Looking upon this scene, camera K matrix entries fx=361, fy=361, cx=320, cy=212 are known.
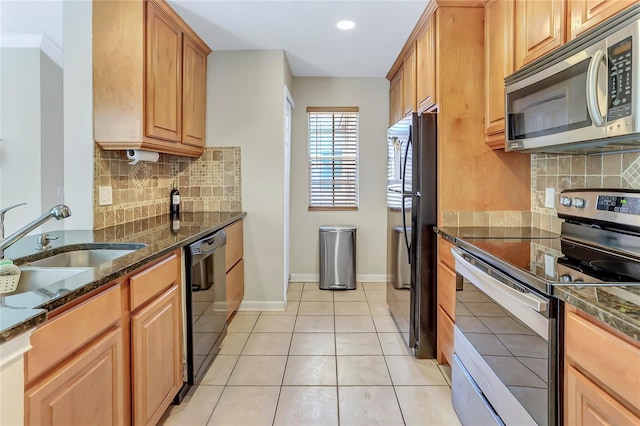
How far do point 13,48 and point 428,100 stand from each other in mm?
3857

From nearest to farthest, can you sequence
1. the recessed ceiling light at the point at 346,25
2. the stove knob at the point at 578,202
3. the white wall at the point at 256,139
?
1. the stove knob at the point at 578,202
2. the recessed ceiling light at the point at 346,25
3. the white wall at the point at 256,139

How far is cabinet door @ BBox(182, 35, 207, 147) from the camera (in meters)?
2.88

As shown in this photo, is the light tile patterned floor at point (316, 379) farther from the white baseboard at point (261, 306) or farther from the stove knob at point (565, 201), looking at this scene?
the stove knob at point (565, 201)

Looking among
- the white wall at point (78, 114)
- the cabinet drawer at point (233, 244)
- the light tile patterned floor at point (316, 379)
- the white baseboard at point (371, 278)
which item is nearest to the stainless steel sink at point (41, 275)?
the white wall at point (78, 114)

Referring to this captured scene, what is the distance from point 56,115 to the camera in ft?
11.8

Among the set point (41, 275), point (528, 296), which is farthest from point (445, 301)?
point (41, 275)

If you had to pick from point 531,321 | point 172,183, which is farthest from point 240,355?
point 531,321

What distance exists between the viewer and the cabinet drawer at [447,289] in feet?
6.77

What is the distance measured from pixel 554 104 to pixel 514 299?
0.89 meters

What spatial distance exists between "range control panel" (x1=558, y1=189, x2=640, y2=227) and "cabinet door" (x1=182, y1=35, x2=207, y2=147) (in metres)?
2.63

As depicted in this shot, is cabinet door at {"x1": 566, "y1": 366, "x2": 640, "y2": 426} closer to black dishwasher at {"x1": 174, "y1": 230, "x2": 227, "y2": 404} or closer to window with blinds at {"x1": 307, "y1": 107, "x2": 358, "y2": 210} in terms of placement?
black dishwasher at {"x1": 174, "y1": 230, "x2": 227, "y2": 404}

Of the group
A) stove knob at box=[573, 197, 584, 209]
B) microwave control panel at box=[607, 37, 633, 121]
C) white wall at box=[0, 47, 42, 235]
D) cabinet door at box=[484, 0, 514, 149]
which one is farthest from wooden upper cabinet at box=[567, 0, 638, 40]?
white wall at box=[0, 47, 42, 235]

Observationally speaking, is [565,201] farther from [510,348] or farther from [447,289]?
[510,348]

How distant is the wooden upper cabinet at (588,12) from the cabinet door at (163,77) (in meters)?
2.29
